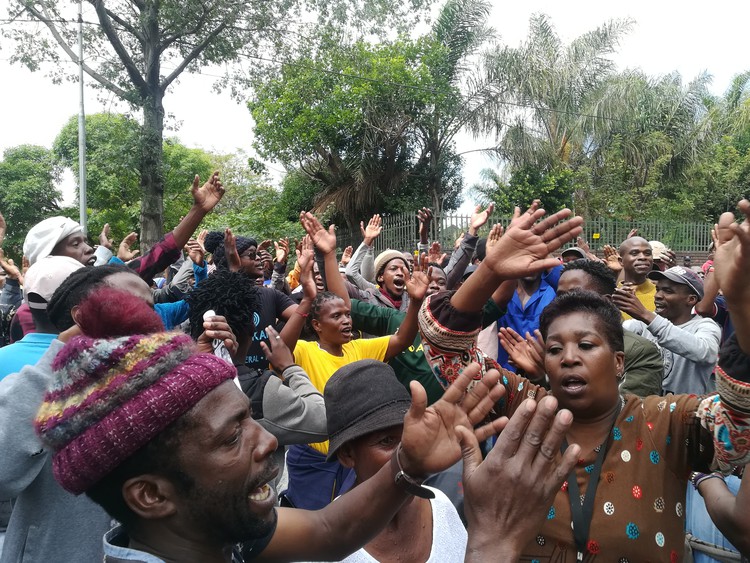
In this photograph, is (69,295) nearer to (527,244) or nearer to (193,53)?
(527,244)

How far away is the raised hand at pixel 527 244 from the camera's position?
2051 mm

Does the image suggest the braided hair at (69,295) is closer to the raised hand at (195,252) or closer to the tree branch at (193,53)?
the raised hand at (195,252)

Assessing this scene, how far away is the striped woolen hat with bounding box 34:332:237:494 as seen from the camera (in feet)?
4.58

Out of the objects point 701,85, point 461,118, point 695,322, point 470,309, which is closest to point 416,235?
point 461,118

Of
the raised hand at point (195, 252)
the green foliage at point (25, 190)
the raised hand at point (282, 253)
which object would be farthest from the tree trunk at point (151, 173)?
the green foliage at point (25, 190)

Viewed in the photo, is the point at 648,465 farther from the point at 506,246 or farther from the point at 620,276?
the point at 620,276

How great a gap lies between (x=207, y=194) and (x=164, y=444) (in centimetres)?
325

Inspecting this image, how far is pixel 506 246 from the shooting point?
6.86 ft

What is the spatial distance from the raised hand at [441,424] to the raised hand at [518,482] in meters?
0.25

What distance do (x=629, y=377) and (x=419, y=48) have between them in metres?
17.3

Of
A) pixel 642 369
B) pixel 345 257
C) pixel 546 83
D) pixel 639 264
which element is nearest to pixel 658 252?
pixel 639 264

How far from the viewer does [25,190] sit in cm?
2992

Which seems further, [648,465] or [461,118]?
[461,118]

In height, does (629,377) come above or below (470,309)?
below
